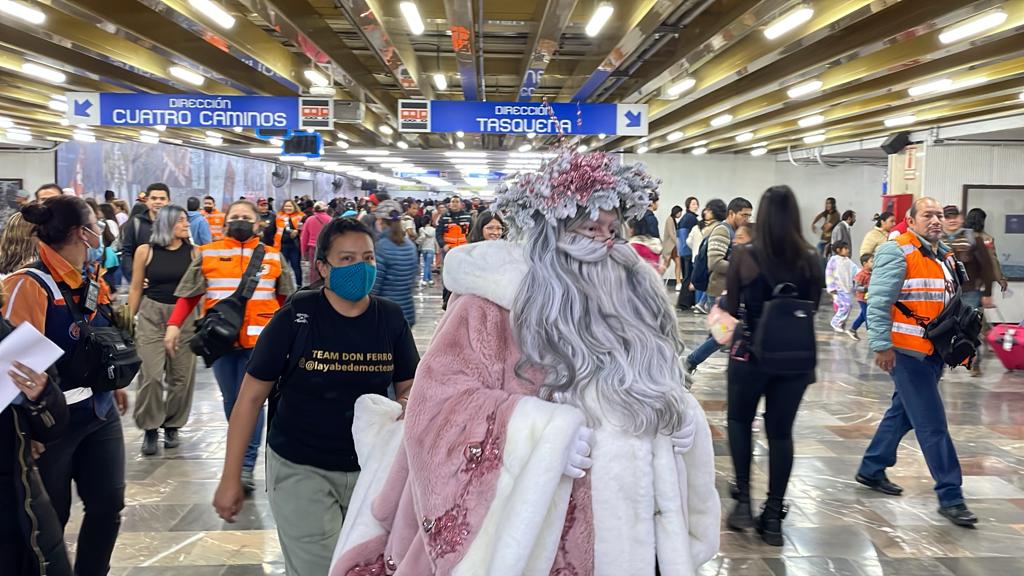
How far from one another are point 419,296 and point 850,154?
1046 cm

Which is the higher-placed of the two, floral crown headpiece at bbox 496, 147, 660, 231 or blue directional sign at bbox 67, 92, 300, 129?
blue directional sign at bbox 67, 92, 300, 129

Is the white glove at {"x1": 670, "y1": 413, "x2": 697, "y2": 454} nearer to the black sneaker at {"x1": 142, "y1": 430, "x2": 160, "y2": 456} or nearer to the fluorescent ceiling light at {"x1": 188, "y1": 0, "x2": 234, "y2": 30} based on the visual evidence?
the black sneaker at {"x1": 142, "y1": 430, "x2": 160, "y2": 456}

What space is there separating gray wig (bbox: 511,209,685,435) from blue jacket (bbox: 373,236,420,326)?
3.49m

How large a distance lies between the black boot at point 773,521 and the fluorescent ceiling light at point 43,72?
10094 mm

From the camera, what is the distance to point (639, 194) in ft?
6.27

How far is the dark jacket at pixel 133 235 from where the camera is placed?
658cm

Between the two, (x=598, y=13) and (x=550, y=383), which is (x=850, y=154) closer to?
(x=598, y=13)

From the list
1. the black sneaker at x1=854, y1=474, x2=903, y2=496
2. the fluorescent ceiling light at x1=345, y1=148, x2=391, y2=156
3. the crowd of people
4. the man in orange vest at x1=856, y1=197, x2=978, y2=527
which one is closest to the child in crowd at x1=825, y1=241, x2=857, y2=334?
the black sneaker at x1=854, y1=474, x2=903, y2=496

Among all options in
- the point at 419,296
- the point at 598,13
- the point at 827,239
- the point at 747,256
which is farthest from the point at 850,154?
the point at 747,256

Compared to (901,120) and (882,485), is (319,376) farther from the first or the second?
(901,120)

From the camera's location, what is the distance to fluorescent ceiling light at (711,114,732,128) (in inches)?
522

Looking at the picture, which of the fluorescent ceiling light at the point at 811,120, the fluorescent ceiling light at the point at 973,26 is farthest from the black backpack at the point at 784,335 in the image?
the fluorescent ceiling light at the point at 811,120

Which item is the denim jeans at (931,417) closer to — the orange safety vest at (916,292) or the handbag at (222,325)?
the orange safety vest at (916,292)

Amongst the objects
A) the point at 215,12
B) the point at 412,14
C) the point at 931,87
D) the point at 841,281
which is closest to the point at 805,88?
the point at 931,87
